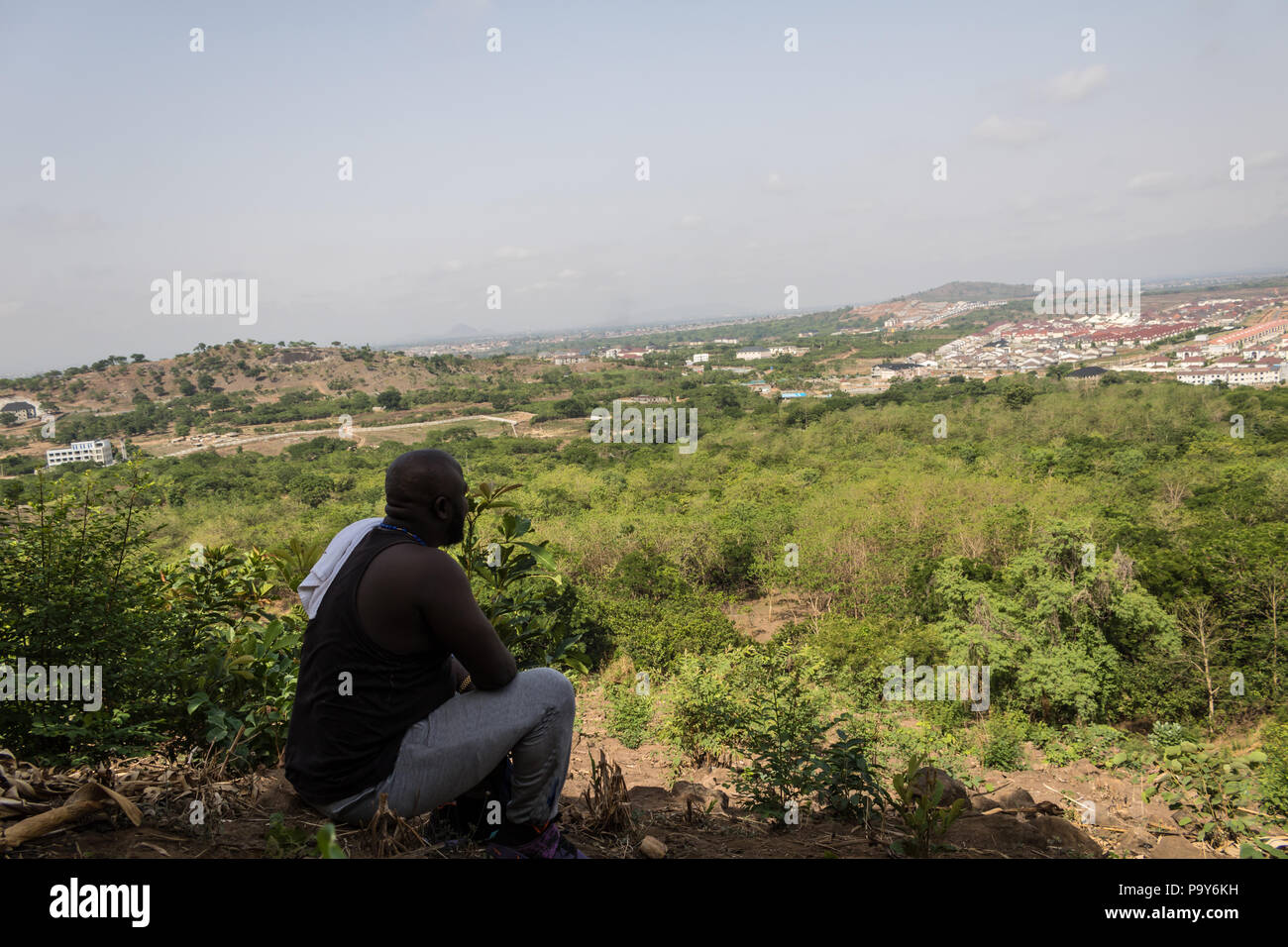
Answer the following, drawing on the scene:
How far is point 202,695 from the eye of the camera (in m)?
2.67

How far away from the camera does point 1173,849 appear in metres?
3.41

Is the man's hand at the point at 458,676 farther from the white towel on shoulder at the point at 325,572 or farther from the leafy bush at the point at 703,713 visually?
the leafy bush at the point at 703,713

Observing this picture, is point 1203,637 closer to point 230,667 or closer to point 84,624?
point 230,667

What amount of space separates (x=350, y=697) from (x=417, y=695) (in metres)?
0.18

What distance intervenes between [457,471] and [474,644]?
0.50 metres

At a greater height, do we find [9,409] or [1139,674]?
[9,409]

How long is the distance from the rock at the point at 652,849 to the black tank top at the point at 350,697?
0.88m

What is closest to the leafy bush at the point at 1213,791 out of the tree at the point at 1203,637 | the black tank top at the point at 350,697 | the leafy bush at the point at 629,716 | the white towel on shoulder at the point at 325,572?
the black tank top at the point at 350,697

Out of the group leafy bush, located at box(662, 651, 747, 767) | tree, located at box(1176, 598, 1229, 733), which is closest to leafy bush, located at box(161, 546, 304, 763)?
leafy bush, located at box(662, 651, 747, 767)

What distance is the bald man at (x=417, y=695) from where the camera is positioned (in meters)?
1.95

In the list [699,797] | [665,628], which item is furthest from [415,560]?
[665,628]

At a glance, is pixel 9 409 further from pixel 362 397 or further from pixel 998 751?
pixel 998 751
